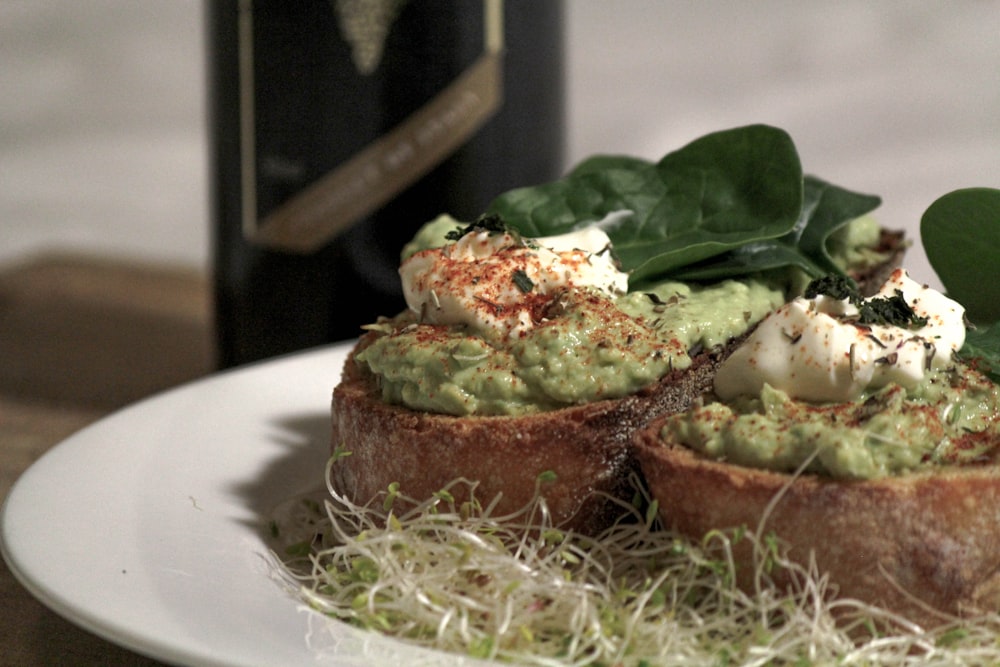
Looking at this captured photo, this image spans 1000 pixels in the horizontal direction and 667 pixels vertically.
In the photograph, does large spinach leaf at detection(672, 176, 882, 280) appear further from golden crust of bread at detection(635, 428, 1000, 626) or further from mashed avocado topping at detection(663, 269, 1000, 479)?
golden crust of bread at detection(635, 428, 1000, 626)

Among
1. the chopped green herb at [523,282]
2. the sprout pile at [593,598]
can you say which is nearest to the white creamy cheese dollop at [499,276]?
the chopped green herb at [523,282]

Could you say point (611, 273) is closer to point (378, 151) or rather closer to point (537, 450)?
point (537, 450)

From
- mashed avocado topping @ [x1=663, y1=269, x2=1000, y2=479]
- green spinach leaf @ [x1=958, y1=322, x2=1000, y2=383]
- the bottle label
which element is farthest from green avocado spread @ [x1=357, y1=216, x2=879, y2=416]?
the bottle label

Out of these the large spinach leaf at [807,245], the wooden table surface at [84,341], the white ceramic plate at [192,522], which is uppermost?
the large spinach leaf at [807,245]

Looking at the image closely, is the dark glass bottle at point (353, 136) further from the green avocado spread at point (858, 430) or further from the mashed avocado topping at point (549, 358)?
the green avocado spread at point (858, 430)

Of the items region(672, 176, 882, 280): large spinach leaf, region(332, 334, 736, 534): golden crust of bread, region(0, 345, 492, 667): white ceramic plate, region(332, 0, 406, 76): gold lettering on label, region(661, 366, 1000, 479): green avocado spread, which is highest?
region(332, 0, 406, 76): gold lettering on label

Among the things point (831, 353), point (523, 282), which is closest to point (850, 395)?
point (831, 353)

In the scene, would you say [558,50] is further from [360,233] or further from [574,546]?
[574,546]
